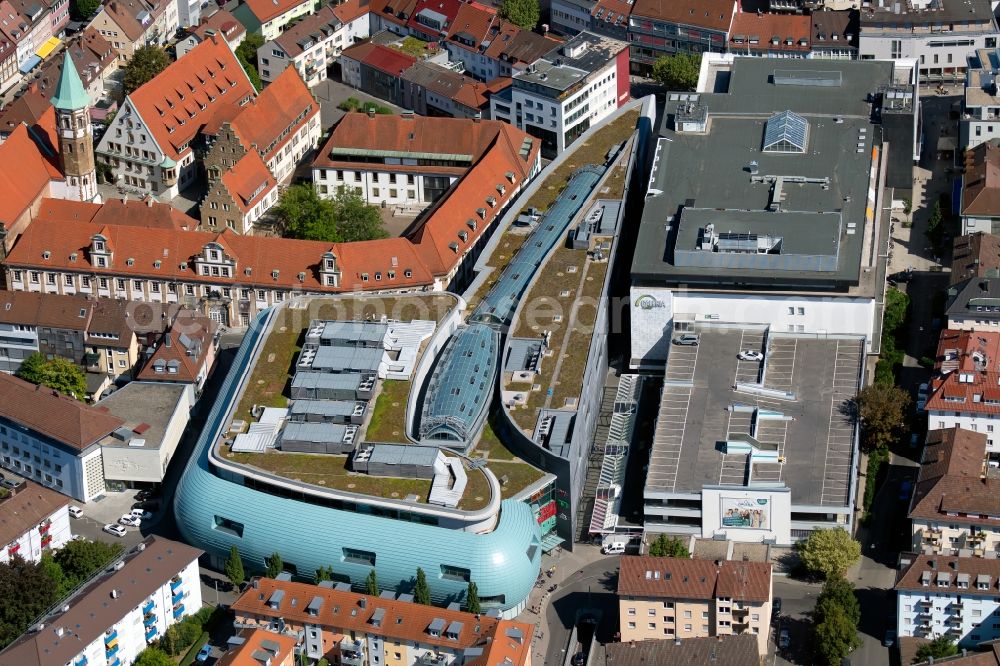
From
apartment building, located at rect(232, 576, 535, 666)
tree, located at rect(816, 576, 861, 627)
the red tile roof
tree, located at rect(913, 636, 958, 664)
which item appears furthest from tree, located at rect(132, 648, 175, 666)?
tree, located at rect(913, 636, 958, 664)

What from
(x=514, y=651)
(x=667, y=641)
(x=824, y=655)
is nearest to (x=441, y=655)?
(x=514, y=651)

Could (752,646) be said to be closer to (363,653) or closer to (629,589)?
(629,589)

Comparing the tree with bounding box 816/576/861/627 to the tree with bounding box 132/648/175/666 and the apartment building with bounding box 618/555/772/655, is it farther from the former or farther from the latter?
the tree with bounding box 132/648/175/666

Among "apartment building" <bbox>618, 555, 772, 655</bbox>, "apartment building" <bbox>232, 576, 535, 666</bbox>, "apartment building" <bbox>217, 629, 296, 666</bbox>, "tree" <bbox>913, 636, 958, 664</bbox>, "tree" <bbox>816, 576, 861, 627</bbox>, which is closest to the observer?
"apartment building" <bbox>217, 629, 296, 666</bbox>

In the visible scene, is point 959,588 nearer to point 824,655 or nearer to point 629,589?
point 824,655

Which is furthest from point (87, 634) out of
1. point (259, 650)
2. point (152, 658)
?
point (259, 650)

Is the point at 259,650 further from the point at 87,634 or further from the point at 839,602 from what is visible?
the point at 839,602
